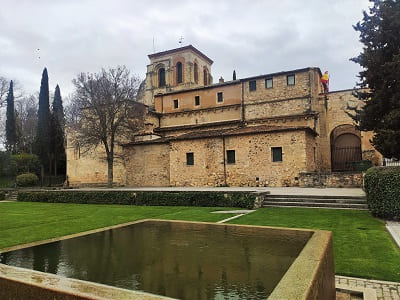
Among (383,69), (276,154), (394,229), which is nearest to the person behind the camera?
(394,229)

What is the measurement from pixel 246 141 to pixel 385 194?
1319cm

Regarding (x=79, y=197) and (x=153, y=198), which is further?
(x=79, y=197)

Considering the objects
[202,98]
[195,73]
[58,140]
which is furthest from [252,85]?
[58,140]

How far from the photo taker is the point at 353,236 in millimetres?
7652

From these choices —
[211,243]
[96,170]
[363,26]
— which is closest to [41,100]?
[96,170]

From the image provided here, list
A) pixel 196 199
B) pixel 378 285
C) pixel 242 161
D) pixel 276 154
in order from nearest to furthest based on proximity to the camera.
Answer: pixel 378 285 < pixel 196 199 < pixel 276 154 < pixel 242 161

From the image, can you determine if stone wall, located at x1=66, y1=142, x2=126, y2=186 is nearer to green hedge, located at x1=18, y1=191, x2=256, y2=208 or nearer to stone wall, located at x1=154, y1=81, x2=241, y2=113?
stone wall, located at x1=154, y1=81, x2=241, y2=113

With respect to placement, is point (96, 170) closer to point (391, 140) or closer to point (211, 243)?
point (391, 140)

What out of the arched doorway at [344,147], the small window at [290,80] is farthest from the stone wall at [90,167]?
the arched doorway at [344,147]

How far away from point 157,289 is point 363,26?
1467 cm

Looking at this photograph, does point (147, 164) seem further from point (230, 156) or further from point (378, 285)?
point (378, 285)

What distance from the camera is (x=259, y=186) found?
71.8 feet

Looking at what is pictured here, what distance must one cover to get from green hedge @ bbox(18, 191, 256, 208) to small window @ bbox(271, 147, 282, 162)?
8.26 metres

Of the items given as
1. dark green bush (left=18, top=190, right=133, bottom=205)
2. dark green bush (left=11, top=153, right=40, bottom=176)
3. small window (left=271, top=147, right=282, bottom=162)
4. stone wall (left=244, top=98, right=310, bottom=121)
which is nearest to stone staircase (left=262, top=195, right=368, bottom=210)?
small window (left=271, top=147, right=282, bottom=162)
